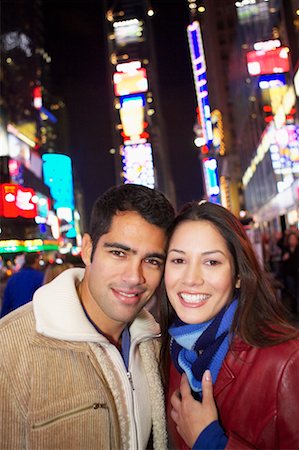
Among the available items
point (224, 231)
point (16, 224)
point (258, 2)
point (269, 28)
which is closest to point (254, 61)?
point (269, 28)

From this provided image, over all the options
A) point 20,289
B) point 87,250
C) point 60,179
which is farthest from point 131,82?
point 87,250

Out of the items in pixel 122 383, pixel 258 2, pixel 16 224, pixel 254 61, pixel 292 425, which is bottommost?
pixel 292 425

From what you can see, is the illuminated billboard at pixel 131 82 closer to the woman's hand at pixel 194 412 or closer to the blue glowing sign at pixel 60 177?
the blue glowing sign at pixel 60 177

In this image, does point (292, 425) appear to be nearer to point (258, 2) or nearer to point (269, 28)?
point (269, 28)

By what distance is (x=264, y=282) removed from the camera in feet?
8.98

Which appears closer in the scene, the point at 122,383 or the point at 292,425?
the point at 292,425

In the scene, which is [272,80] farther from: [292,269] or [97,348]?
[97,348]

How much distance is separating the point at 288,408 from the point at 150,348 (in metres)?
1.10

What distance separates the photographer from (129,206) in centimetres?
268

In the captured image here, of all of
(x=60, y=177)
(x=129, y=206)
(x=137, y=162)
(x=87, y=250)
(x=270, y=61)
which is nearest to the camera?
(x=129, y=206)

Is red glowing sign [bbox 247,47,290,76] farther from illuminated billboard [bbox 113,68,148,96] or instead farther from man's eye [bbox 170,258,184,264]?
man's eye [bbox 170,258,184,264]

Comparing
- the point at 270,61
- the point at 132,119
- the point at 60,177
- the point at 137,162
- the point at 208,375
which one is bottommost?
the point at 208,375

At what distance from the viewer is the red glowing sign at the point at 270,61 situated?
67.9 feet

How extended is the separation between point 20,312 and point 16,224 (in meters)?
5.58
